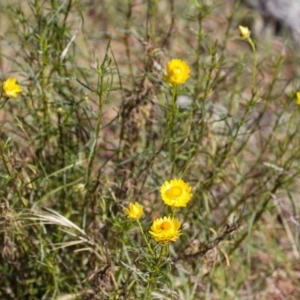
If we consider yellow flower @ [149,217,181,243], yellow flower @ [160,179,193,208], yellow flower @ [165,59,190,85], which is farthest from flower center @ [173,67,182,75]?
yellow flower @ [149,217,181,243]

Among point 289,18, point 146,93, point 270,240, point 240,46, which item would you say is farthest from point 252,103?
point 289,18

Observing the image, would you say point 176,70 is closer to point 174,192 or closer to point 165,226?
point 174,192

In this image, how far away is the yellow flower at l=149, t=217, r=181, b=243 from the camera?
158 cm

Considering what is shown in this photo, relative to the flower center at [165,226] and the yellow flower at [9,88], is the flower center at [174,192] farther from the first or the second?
the yellow flower at [9,88]

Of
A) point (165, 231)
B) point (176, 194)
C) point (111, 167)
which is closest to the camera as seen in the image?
point (165, 231)

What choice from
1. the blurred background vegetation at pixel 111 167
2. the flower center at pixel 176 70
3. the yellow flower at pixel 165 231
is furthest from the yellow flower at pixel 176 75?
the yellow flower at pixel 165 231

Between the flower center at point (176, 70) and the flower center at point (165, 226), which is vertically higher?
the flower center at point (176, 70)

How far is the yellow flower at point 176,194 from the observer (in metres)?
1.69

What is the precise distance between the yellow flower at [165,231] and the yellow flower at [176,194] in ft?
0.28

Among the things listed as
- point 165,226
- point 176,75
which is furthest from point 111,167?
point 165,226

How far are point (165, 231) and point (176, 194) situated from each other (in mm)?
153

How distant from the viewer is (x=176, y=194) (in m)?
1.72

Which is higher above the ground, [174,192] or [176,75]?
[176,75]

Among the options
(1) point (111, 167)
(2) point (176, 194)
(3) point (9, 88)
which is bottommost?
(1) point (111, 167)
